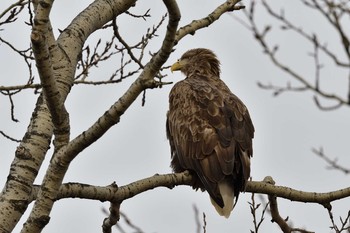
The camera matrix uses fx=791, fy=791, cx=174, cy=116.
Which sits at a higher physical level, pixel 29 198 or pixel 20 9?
pixel 20 9

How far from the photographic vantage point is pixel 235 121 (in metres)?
6.64

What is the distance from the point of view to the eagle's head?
852 cm

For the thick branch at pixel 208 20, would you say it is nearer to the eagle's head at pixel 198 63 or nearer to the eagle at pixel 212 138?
the eagle at pixel 212 138

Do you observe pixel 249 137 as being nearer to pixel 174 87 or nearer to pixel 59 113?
pixel 174 87

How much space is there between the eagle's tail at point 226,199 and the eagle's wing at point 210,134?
0.04 metres

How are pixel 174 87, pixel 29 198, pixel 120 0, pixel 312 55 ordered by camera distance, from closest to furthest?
pixel 29 198, pixel 312 55, pixel 120 0, pixel 174 87

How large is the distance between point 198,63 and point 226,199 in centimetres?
275

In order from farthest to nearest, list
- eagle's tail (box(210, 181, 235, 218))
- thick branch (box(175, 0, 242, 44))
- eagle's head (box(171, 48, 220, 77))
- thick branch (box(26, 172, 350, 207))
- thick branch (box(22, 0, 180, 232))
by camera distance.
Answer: eagle's head (box(171, 48, 220, 77)), eagle's tail (box(210, 181, 235, 218)), thick branch (box(175, 0, 242, 44)), thick branch (box(26, 172, 350, 207)), thick branch (box(22, 0, 180, 232))

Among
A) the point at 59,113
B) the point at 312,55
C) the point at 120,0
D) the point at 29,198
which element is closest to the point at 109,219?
the point at 29,198

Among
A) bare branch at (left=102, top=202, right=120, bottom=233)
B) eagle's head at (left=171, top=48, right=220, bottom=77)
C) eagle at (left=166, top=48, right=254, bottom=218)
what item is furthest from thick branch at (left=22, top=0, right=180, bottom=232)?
eagle's head at (left=171, top=48, right=220, bottom=77)

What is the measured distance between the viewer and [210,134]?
6.51 meters

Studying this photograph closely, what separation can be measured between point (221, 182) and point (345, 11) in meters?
2.10

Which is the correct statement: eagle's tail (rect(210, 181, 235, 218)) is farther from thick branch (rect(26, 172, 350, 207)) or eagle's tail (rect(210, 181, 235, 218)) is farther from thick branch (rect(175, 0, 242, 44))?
thick branch (rect(175, 0, 242, 44))

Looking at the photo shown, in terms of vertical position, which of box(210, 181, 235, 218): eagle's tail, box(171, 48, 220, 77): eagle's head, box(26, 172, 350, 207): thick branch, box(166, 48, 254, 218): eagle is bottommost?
box(26, 172, 350, 207): thick branch
